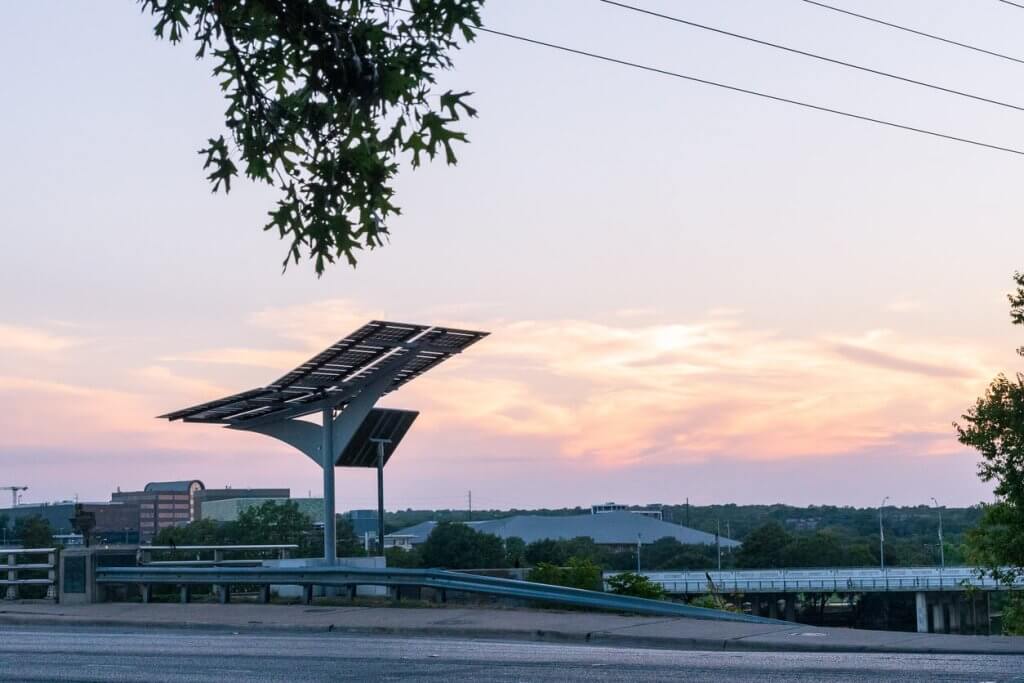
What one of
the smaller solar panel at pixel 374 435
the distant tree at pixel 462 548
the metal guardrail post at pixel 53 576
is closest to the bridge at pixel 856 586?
the distant tree at pixel 462 548

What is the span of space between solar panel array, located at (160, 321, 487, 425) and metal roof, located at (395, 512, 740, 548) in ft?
483

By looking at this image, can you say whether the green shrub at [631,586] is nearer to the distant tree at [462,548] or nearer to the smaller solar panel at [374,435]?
the smaller solar panel at [374,435]

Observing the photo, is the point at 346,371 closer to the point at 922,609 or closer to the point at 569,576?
the point at 569,576

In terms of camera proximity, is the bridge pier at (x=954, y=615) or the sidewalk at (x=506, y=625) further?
the bridge pier at (x=954, y=615)

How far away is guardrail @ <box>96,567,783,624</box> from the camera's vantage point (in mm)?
18969

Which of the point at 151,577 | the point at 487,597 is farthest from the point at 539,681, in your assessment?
the point at 151,577

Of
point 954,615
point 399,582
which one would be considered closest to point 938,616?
point 954,615

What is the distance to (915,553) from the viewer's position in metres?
195

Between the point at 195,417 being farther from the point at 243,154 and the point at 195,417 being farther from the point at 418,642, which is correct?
the point at 243,154

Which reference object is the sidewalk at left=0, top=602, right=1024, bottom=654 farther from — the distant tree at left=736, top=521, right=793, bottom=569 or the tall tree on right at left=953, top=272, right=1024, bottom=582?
the distant tree at left=736, top=521, right=793, bottom=569

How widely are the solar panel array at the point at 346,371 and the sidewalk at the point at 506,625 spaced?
560 centimetres

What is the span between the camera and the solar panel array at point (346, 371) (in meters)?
26.4

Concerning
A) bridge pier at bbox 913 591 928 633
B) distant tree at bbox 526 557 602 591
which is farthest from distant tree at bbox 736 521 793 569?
distant tree at bbox 526 557 602 591

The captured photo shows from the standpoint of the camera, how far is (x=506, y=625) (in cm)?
1798
